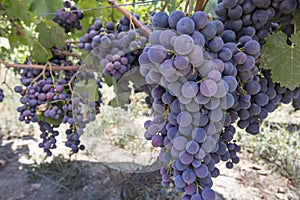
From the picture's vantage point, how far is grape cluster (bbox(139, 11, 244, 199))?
533mm

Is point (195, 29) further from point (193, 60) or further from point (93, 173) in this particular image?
point (93, 173)

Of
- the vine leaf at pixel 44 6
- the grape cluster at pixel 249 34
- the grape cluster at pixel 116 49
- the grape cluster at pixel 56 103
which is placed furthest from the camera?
the vine leaf at pixel 44 6

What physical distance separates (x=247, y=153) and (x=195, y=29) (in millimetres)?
2723

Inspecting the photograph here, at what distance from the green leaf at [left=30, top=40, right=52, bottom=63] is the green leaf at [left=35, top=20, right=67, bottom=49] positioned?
0.14ft

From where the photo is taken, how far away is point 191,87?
533 mm

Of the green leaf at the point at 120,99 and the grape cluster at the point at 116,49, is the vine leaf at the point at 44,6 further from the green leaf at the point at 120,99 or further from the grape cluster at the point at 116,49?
the green leaf at the point at 120,99

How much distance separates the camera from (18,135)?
3.78m

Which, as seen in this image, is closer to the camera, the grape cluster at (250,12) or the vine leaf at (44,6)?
the grape cluster at (250,12)

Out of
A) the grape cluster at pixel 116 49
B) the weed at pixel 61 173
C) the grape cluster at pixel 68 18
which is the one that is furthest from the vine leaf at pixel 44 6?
the weed at pixel 61 173

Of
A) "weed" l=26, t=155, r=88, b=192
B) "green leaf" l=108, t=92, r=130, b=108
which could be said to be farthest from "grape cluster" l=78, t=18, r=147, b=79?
"weed" l=26, t=155, r=88, b=192

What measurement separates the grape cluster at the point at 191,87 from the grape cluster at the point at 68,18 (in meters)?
1.06

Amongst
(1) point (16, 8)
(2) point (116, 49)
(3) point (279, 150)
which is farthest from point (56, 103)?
(3) point (279, 150)

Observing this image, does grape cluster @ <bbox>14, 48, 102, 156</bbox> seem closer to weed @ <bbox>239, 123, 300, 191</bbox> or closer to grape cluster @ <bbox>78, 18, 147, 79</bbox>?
grape cluster @ <bbox>78, 18, 147, 79</bbox>

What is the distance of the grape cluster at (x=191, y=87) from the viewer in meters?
0.53
